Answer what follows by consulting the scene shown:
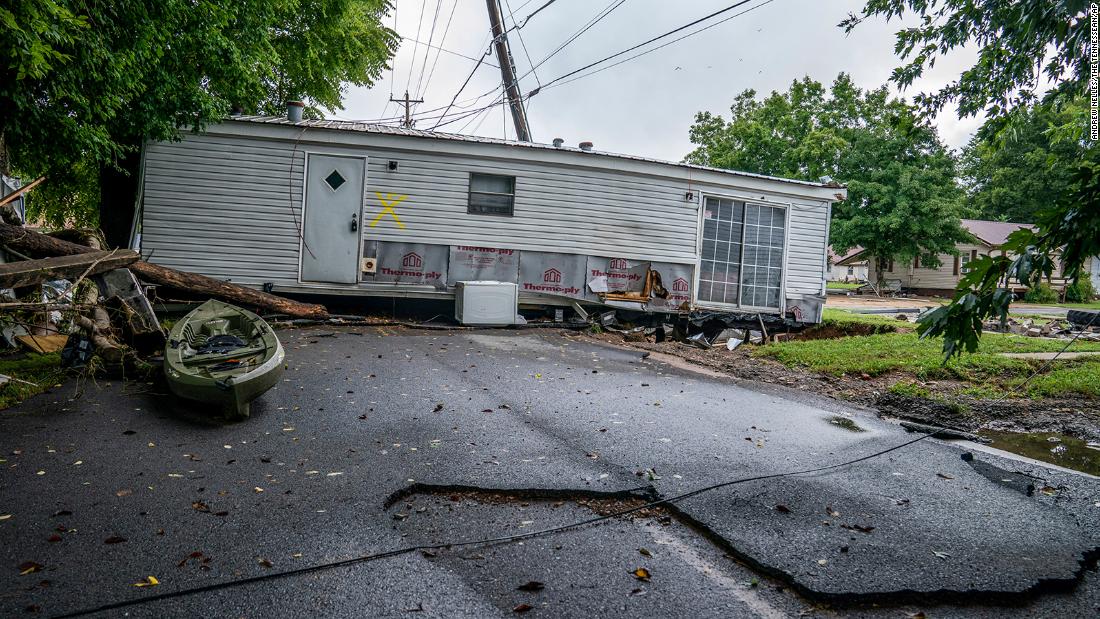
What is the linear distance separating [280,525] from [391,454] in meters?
1.32

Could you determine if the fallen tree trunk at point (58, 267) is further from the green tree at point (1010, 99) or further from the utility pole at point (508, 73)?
the utility pole at point (508, 73)

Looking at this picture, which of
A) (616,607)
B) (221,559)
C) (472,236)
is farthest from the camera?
(472,236)

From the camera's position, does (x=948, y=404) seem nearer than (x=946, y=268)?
Yes

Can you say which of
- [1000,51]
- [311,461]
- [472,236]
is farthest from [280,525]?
[472,236]

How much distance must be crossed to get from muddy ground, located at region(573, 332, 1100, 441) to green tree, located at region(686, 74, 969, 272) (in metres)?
21.7

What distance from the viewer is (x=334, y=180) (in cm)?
1232

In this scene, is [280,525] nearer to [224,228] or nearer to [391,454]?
[391,454]

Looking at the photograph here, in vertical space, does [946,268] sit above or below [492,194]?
above

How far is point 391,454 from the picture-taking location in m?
4.97

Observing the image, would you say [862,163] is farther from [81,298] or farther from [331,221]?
[81,298]

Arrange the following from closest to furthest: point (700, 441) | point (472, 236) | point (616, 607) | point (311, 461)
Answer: point (616, 607) < point (311, 461) < point (700, 441) < point (472, 236)

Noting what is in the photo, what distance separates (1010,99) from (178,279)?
11.1 meters

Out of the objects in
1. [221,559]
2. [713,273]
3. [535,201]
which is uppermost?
[535,201]

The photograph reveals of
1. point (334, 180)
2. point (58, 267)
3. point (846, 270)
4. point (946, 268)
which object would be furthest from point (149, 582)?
point (846, 270)
